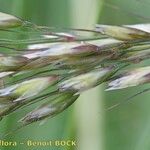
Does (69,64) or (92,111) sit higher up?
(69,64)

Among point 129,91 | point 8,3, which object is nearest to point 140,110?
point 129,91

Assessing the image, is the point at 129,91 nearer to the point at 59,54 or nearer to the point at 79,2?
the point at 79,2

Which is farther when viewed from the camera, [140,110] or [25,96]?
[140,110]

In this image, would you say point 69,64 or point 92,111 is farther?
point 92,111

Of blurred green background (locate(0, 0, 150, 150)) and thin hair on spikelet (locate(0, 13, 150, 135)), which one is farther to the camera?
blurred green background (locate(0, 0, 150, 150))

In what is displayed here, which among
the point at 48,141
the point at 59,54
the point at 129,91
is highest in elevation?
the point at 59,54

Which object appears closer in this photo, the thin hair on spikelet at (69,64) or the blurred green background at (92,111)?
the thin hair on spikelet at (69,64)

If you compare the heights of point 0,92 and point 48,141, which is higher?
point 0,92
